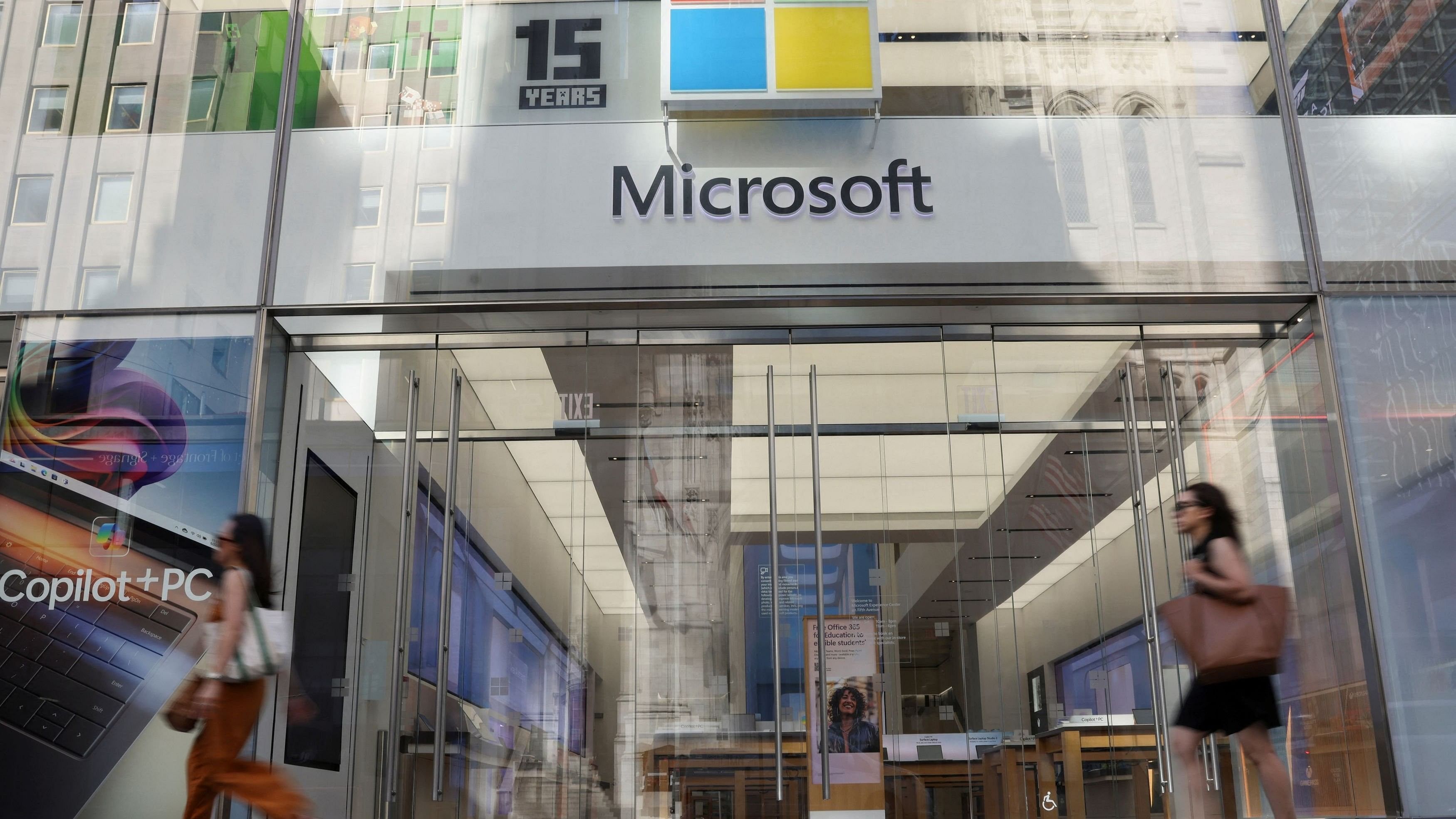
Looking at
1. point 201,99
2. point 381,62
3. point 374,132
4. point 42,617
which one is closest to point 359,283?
point 374,132

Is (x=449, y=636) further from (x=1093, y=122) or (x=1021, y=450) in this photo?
(x=1093, y=122)

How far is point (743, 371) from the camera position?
26.9ft

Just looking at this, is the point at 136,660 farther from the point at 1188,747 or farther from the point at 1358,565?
the point at 1358,565

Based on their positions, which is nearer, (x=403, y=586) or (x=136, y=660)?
(x=136, y=660)

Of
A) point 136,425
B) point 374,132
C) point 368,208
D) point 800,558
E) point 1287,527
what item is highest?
point 374,132

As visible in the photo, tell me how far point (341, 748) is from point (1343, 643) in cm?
621

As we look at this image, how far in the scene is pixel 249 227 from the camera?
7652 millimetres

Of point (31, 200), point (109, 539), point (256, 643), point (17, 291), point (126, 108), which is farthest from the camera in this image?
point (126, 108)

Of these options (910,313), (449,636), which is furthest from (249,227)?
(910,313)

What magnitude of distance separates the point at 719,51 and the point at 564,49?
1.06m

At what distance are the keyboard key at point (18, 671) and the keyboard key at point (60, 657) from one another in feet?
0.17

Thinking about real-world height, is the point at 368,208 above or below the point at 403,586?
above

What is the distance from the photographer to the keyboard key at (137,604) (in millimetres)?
7012

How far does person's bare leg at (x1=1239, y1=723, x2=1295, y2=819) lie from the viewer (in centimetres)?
468
